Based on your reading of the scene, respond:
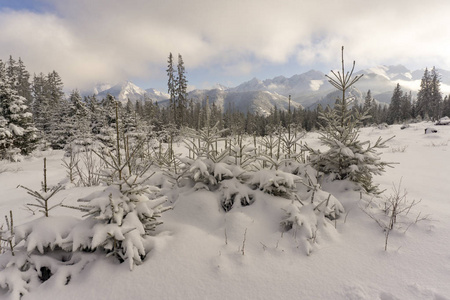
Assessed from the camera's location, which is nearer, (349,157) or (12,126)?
(349,157)

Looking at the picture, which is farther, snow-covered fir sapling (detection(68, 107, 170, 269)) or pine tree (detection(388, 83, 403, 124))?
pine tree (detection(388, 83, 403, 124))

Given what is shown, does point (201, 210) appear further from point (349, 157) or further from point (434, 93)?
point (434, 93)

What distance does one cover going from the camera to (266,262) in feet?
7.64

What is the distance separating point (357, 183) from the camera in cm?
376

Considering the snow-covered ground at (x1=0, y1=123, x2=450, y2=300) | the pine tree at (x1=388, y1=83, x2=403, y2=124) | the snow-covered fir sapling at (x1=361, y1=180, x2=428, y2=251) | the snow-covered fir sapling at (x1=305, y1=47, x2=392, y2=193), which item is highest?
the pine tree at (x1=388, y1=83, x2=403, y2=124)

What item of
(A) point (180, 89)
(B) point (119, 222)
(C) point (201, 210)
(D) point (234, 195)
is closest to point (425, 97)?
(A) point (180, 89)

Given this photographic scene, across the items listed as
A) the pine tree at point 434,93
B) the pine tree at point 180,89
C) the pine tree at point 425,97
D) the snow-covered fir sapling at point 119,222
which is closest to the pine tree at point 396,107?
the pine tree at point 425,97

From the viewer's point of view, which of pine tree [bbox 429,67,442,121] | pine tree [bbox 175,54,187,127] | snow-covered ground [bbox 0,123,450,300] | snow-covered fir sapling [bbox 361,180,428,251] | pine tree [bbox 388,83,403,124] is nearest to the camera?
snow-covered ground [bbox 0,123,450,300]

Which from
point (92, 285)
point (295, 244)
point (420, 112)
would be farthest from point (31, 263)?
point (420, 112)

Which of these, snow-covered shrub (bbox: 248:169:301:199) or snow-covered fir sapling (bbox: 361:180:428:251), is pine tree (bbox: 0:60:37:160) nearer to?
snow-covered shrub (bbox: 248:169:301:199)

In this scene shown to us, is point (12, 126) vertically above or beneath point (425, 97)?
beneath

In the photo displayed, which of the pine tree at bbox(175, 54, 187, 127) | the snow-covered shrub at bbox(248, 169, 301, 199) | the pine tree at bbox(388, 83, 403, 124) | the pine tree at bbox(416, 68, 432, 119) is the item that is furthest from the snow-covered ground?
the pine tree at bbox(388, 83, 403, 124)

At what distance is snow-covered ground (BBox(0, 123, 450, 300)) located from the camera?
1941mm

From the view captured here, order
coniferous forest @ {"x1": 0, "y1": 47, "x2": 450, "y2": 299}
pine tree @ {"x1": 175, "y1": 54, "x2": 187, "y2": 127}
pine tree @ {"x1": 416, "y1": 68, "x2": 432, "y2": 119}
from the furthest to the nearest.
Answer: pine tree @ {"x1": 416, "y1": 68, "x2": 432, "y2": 119} < pine tree @ {"x1": 175, "y1": 54, "x2": 187, "y2": 127} < coniferous forest @ {"x1": 0, "y1": 47, "x2": 450, "y2": 299}
